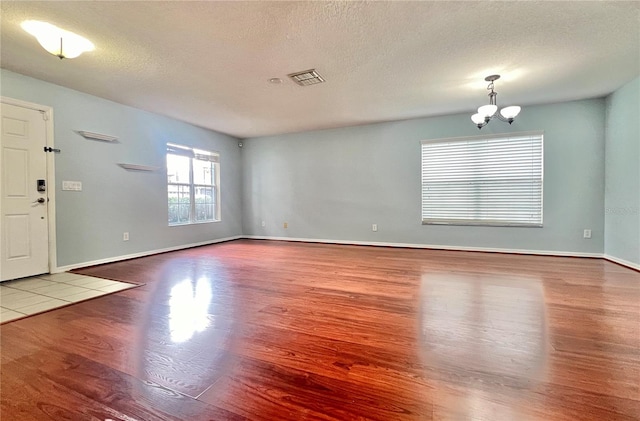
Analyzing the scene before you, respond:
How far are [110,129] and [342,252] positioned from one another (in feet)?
13.6

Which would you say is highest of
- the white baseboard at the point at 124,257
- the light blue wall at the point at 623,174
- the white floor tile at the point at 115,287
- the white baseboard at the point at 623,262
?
the light blue wall at the point at 623,174

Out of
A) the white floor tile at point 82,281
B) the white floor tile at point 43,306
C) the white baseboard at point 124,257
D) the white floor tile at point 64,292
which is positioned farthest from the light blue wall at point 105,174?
the white floor tile at point 43,306

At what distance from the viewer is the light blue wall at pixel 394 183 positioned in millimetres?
4285

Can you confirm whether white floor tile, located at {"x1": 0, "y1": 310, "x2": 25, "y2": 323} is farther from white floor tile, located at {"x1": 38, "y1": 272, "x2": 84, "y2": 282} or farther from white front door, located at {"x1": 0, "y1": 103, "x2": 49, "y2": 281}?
white front door, located at {"x1": 0, "y1": 103, "x2": 49, "y2": 281}

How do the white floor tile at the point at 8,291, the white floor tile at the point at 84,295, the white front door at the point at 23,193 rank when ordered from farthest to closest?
the white front door at the point at 23,193 → the white floor tile at the point at 8,291 → the white floor tile at the point at 84,295

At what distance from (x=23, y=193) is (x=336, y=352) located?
413cm

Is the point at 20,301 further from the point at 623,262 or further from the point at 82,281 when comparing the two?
the point at 623,262

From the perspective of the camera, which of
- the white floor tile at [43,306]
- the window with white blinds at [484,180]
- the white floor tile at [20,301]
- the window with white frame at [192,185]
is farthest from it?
the window with white frame at [192,185]

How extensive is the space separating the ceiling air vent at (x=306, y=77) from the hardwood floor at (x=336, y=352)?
2.41 meters

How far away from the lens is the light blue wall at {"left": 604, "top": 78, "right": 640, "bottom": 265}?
138 inches

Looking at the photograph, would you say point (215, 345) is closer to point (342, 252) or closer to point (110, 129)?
point (342, 252)

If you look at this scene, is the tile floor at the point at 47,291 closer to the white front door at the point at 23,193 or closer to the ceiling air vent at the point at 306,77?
the white front door at the point at 23,193

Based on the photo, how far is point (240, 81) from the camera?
3.48 m

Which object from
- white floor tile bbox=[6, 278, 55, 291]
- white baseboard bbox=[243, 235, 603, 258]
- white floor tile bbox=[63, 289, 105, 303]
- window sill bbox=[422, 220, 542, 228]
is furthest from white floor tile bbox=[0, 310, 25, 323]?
window sill bbox=[422, 220, 542, 228]
